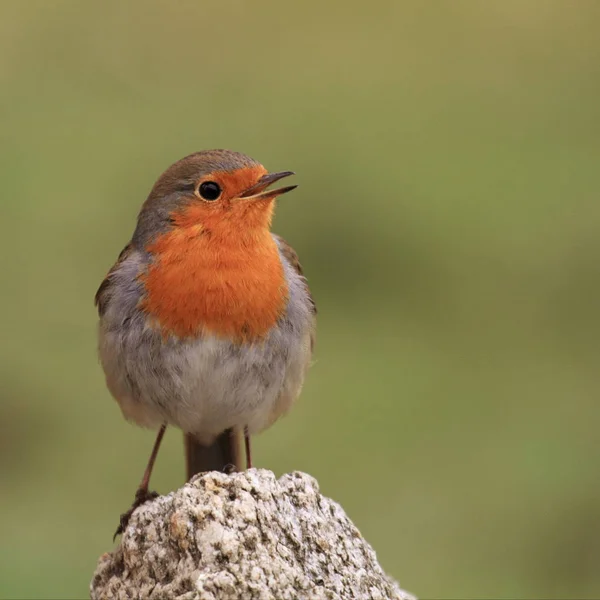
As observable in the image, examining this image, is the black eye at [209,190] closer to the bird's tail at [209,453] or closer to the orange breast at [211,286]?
the orange breast at [211,286]

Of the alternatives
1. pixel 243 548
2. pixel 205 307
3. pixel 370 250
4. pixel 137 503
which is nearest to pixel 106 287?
pixel 205 307

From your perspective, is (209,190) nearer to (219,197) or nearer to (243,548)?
(219,197)

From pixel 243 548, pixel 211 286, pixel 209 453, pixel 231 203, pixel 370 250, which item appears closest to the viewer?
pixel 243 548

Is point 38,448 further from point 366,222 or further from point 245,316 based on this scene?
point 245,316

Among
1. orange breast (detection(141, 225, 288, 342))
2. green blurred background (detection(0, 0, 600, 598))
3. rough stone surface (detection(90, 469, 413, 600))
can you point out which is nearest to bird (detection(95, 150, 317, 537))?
orange breast (detection(141, 225, 288, 342))

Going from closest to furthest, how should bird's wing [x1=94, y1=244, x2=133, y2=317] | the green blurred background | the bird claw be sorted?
1. the bird claw
2. bird's wing [x1=94, y1=244, x2=133, y2=317]
3. the green blurred background

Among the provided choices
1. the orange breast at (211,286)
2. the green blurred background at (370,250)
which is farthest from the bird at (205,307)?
the green blurred background at (370,250)

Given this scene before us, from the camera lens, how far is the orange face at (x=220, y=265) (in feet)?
14.8

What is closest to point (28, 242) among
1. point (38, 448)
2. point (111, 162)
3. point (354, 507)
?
point (111, 162)

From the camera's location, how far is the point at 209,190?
184 inches

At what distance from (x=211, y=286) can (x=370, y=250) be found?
218 inches

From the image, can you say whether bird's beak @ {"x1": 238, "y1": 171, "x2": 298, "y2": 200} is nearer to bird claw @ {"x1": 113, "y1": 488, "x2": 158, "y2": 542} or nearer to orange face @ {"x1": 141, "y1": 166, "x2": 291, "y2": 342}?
orange face @ {"x1": 141, "y1": 166, "x2": 291, "y2": 342}

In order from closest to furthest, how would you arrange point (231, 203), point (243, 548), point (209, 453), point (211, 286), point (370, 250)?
point (243, 548), point (211, 286), point (231, 203), point (209, 453), point (370, 250)

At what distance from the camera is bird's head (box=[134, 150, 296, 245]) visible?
4.61 meters
